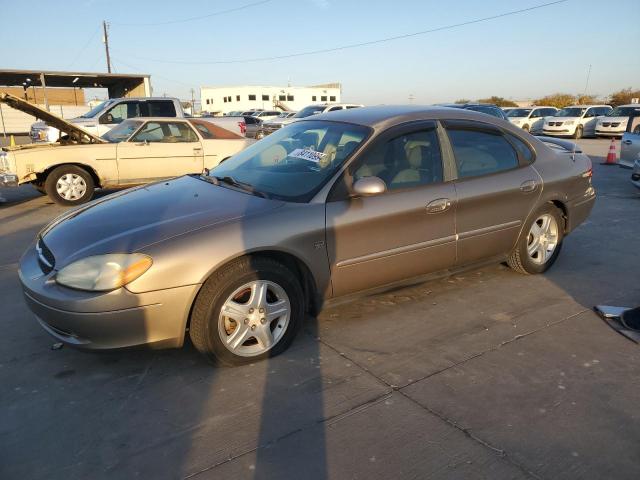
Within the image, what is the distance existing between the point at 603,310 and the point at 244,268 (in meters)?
2.86

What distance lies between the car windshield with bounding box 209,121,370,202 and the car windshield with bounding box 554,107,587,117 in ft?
80.8

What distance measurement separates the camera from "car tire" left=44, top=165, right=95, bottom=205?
8219 millimetres

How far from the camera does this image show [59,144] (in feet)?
28.1

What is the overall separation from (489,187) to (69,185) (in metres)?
7.10

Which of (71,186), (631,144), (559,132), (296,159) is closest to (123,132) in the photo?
(71,186)

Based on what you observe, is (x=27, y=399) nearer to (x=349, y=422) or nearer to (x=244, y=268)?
(x=244, y=268)

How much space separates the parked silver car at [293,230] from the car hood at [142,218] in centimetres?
1

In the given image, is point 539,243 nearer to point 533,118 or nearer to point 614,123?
point 614,123

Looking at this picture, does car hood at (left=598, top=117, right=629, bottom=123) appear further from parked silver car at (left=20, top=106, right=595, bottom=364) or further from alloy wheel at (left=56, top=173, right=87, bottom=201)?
alloy wheel at (left=56, top=173, right=87, bottom=201)

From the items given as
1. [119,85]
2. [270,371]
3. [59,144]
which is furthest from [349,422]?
[119,85]

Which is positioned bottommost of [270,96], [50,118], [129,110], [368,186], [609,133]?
[609,133]

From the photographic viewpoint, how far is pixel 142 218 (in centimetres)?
316

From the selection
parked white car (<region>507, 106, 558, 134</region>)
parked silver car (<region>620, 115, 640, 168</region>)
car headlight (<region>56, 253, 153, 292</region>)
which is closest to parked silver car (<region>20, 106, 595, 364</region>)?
car headlight (<region>56, 253, 153, 292</region>)

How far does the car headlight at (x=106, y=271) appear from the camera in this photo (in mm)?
2742
